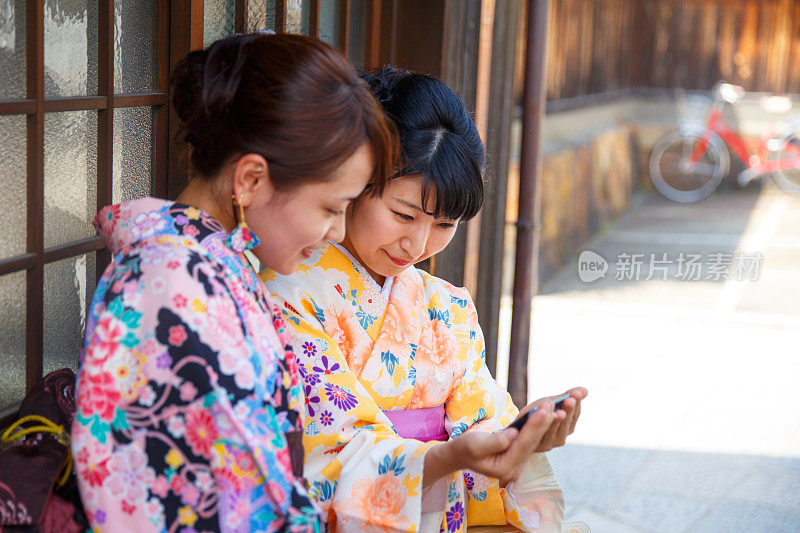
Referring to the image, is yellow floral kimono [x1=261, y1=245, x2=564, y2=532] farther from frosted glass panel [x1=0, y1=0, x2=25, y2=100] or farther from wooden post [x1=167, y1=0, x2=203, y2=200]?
frosted glass panel [x1=0, y1=0, x2=25, y2=100]

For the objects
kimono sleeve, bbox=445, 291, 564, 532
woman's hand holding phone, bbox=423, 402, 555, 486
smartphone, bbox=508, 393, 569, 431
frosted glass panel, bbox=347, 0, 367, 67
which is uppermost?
frosted glass panel, bbox=347, 0, 367, 67

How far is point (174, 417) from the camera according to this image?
59.4 inches

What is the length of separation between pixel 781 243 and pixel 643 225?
1.85 metres

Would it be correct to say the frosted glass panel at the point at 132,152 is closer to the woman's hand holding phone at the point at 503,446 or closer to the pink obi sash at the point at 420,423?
the pink obi sash at the point at 420,423

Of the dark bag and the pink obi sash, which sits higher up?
the dark bag

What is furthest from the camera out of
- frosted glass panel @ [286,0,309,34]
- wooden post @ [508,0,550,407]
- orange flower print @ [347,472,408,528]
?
wooden post @ [508,0,550,407]

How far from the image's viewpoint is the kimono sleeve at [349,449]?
198cm

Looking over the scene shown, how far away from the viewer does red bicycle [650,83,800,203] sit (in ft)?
46.2

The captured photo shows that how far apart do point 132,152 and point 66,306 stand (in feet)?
1.45

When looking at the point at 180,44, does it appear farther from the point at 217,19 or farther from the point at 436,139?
the point at 436,139

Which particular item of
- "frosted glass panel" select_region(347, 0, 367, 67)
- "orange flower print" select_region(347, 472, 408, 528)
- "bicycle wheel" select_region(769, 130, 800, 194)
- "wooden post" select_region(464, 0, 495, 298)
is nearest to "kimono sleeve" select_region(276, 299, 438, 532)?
"orange flower print" select_region(347, 472, 408, 528)

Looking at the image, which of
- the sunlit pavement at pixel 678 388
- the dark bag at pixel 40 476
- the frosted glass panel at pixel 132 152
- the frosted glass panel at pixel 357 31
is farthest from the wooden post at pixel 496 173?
the dark bag at pixel 40 476

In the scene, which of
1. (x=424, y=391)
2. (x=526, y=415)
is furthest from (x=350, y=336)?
(x=526, y=415)

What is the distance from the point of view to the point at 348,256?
7.75ft
